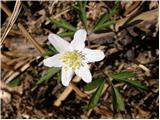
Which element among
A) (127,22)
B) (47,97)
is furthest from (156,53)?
(47,97)

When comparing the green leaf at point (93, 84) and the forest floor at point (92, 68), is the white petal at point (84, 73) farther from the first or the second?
the forest floor at point (92, 68)

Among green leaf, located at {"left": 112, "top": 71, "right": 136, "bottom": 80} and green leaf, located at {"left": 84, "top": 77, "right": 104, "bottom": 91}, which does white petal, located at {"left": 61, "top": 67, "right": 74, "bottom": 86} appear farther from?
green leaf, located at {"left": 112, "top": 71, "right": 136, "bottom": 80}

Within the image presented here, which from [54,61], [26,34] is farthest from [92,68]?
[54,61]

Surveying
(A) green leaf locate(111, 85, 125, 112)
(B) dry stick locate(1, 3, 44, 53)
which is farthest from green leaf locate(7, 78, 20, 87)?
(A) green leaf locate(111, 85, 125, 112)

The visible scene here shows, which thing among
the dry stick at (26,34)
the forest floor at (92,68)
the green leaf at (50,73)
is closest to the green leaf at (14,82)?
the forest floor at (92,68)

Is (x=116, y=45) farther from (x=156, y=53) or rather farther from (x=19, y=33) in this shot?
(x=19, y=33)

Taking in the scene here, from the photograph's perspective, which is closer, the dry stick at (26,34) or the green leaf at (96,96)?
the green leaf at (96,96)
